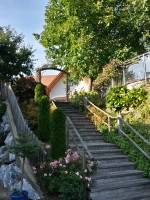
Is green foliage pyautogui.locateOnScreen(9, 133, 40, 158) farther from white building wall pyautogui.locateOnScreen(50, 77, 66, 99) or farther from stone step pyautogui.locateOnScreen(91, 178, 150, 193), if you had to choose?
white building wall pyautogui.locateOnScreen(50, 77, 66, 99)

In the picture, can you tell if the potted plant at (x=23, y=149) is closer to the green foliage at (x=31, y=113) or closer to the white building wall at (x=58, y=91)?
the green foliage at (x=31, y=113)

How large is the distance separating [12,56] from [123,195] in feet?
30.5

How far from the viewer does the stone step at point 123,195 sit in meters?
8.25

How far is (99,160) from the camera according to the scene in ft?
32.4

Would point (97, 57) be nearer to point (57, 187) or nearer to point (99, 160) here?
point (99, 160)

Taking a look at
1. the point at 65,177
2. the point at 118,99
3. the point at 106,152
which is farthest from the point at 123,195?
the point at 118,99

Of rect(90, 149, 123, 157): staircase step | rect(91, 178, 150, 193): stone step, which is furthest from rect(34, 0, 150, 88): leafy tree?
rect(91, 178, 150, 193): stone step

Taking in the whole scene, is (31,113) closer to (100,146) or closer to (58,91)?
(100,146)

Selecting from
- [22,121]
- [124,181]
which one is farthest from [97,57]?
[124,181]

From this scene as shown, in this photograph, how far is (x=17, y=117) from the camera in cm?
1193

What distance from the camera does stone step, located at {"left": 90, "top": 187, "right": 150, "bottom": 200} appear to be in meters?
8.25

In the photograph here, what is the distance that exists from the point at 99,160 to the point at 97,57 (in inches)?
337

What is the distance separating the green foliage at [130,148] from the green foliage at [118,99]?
1.20m

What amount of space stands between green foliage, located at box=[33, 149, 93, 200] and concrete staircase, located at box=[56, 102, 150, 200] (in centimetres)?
50
